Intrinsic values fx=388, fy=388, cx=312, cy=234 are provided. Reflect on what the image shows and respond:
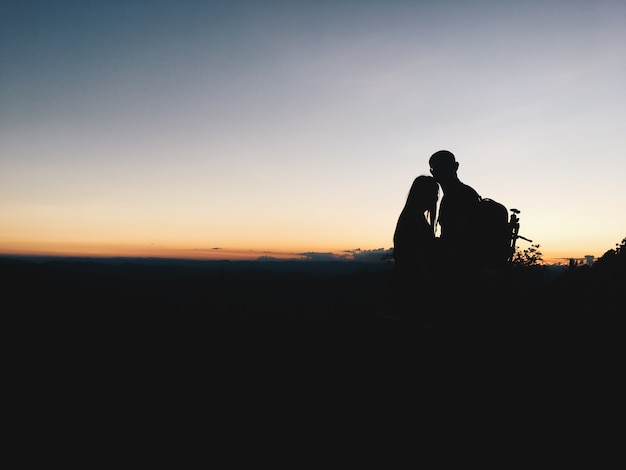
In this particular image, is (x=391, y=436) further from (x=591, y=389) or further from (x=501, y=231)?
(x=501, y=231)

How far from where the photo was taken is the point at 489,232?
3152mm

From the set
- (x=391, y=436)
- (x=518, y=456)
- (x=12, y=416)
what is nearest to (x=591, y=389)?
(x=518, y=456)

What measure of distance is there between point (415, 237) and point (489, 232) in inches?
23.4

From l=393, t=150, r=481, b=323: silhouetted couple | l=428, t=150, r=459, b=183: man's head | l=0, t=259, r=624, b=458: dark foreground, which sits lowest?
l=0, t=259, r=624, b=458: dark foreground

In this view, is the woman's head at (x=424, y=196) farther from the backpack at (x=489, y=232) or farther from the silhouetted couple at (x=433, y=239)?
the backpack at (x=489, y=232)

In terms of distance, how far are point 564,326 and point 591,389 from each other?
4857mm

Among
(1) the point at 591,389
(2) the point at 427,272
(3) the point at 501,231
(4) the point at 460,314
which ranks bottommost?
(1) the point at 591,389

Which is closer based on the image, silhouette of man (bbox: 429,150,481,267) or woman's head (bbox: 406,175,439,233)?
silhouette of man (bbox: 429,150,481,267)

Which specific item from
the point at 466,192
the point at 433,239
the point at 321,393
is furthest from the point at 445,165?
the point at 321,393

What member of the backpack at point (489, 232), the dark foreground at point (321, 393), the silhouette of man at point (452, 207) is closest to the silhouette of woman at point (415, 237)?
the silhouette of man at point (452, 207)

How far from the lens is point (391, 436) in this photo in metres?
2.50

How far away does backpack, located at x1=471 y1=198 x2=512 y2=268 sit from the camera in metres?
3.14

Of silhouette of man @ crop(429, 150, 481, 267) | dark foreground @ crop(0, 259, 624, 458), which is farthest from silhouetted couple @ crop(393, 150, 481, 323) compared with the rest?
dark foreground @ crop(0, 259, 624, 458)

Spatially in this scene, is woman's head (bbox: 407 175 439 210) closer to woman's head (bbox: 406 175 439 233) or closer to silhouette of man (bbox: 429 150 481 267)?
woman's head (bbox: 406 175 439 233)
